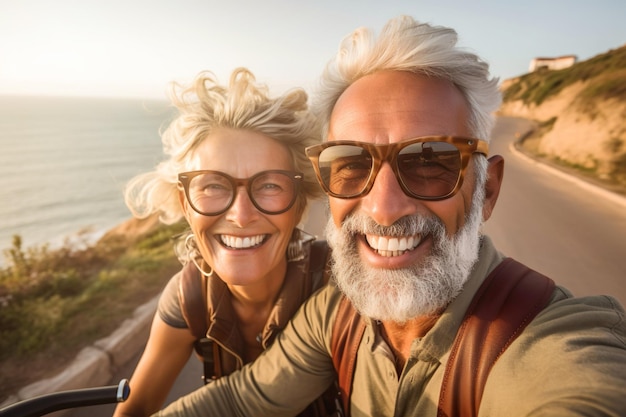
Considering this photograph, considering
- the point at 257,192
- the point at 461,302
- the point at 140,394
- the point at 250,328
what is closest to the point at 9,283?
the point at 140,394

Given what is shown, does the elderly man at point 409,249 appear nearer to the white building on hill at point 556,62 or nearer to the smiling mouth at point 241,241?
the smiling mouth at point 241,241

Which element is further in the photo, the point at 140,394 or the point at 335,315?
the point at 140,394

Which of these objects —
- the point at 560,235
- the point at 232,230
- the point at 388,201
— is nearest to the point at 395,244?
the point at 388,201

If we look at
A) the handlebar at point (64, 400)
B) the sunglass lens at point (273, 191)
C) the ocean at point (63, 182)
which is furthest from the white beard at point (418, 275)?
the ocean at point (63, 182)

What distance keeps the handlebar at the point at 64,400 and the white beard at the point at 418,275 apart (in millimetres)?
900

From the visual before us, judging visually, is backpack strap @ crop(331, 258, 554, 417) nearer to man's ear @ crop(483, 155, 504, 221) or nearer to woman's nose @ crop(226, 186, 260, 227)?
man's ear @ crop(483, 155, 504, 221)

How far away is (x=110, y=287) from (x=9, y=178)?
1777 inches

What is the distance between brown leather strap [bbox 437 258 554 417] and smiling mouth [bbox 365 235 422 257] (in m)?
0.30

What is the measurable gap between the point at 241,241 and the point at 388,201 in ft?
2.85

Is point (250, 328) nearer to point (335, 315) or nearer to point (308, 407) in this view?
point (308, 407)

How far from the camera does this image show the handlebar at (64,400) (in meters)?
1.10

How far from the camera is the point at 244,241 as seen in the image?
186 cm

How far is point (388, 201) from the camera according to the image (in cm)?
136

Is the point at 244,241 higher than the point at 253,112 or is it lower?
lower
